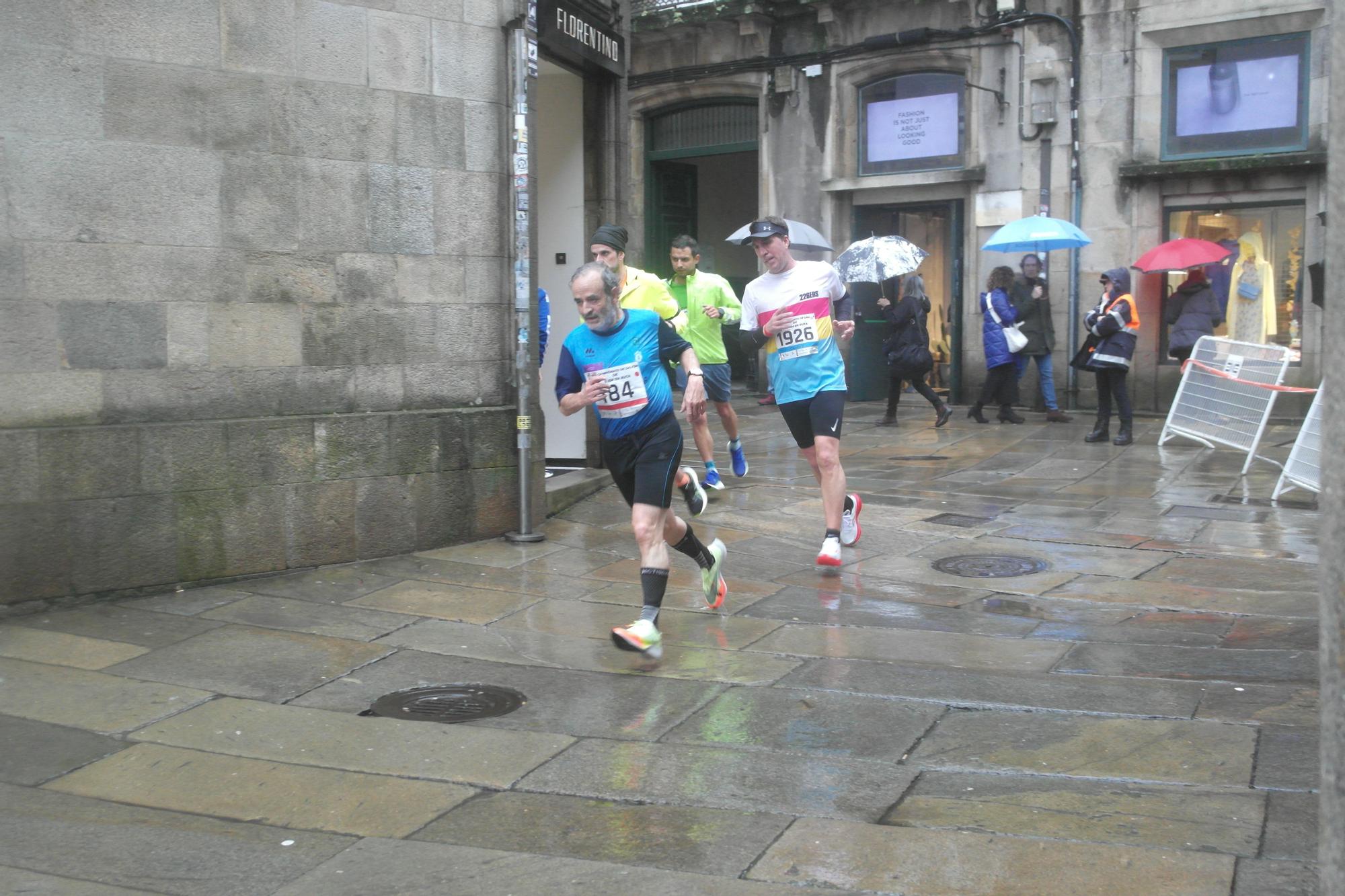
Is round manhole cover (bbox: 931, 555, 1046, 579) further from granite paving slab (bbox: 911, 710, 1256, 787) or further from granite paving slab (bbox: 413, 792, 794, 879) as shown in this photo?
granite paving slab (bbox: 413, 792, 794, 879)

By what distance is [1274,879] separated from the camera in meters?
3.47

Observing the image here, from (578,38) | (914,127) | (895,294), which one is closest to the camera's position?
(578,38)

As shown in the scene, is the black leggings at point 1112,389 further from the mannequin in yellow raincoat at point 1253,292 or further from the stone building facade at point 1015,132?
the mannequin in yellow raincoat at point 1253,292

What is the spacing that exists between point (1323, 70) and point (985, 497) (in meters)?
8.16

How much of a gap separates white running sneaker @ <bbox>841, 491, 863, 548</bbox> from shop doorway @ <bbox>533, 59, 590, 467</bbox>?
288 cm

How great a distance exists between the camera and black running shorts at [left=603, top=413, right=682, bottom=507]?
6172 mm

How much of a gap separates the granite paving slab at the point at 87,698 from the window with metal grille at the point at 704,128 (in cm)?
1545

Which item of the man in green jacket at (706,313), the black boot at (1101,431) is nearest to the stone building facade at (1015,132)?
the black boot at (1101,431)

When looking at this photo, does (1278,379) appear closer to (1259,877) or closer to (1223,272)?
(1223,272)

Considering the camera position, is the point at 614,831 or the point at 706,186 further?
the point at 706,186

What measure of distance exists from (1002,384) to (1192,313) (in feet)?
7.20

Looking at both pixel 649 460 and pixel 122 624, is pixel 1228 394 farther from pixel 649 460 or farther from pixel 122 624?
pixel 122 624

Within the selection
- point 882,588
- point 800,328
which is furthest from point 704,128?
point 882,588

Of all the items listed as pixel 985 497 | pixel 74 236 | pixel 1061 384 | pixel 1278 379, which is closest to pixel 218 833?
pixel 74 236
